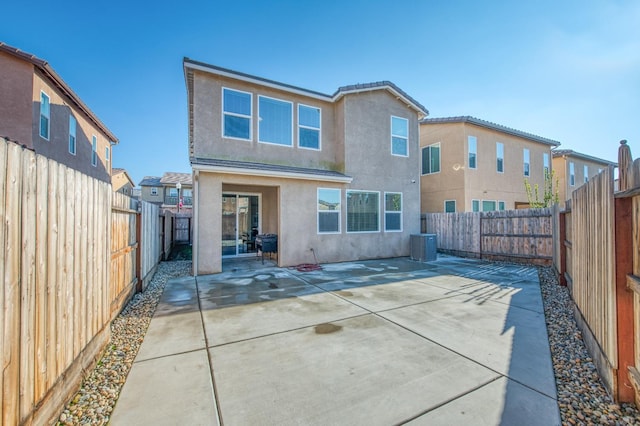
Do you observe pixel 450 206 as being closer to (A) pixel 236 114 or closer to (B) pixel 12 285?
(A) pixel 236 114

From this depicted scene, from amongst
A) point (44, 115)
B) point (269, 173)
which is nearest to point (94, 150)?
point (44, 115)

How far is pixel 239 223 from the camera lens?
12398 millimetres

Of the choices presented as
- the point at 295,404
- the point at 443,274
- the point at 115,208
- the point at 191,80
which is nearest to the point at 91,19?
the point at 191,80

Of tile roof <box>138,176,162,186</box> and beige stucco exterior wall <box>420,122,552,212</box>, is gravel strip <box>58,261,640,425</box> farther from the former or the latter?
tile roof <box>138,176,162,186</box>

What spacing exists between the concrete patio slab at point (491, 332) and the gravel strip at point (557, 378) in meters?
0.13

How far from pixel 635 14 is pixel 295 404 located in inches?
419

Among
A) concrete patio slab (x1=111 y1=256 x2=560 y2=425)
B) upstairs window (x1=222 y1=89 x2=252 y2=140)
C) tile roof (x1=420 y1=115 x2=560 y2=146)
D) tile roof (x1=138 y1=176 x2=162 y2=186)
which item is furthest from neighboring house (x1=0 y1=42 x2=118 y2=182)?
tile roof (x1=138 y1=176 x2=162 y2=186)

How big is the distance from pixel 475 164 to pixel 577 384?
14.1m

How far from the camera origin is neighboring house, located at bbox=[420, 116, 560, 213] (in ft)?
48.0

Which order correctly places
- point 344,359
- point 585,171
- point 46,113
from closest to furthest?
point 344,359 < point 46,113 < point 585,171

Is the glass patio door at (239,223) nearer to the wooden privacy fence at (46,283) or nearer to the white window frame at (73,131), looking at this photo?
the white window frame at (73,131)

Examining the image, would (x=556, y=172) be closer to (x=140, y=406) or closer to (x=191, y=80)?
(x=191, y=80)

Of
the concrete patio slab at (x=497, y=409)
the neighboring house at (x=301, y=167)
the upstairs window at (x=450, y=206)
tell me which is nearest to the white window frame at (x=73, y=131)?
the neighboring house at (x=301, y=167)

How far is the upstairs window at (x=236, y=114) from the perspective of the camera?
31.0 ft
